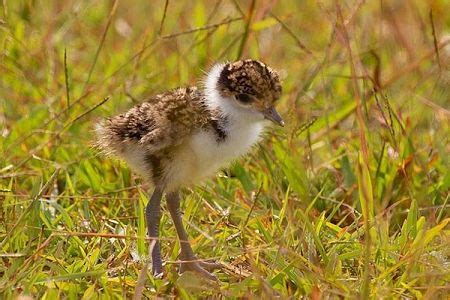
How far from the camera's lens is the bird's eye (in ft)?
11.0

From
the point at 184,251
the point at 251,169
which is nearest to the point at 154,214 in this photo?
the point at 184,251

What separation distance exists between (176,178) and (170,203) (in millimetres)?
119

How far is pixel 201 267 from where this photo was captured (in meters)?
3.23

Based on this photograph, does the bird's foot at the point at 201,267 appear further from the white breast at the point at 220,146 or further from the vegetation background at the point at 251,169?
the white breast at the point at 220,146

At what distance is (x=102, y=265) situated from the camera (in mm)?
3209

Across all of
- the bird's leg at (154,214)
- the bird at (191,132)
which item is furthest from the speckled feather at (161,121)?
the bird's leg at (154,214)

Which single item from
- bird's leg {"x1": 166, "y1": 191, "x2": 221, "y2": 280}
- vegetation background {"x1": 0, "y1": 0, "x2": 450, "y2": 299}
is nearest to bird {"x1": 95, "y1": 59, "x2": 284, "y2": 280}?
bird's leg {"x1": 166, "y1": 191, "x2": 221, "y2": 280}

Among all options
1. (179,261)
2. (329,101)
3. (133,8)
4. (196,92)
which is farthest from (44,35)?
(179,261)

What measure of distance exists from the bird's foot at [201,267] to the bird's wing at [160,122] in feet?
1.25

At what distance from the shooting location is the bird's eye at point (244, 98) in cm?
335

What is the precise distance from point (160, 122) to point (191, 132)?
11 centimetres

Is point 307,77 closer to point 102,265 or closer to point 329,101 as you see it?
point 329,101

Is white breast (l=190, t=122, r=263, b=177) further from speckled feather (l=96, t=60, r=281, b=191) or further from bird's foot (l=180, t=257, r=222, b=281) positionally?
bird's foot (l=180, t=257, r=222, b=281)

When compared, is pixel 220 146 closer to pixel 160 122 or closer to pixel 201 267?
pixel 160 122
